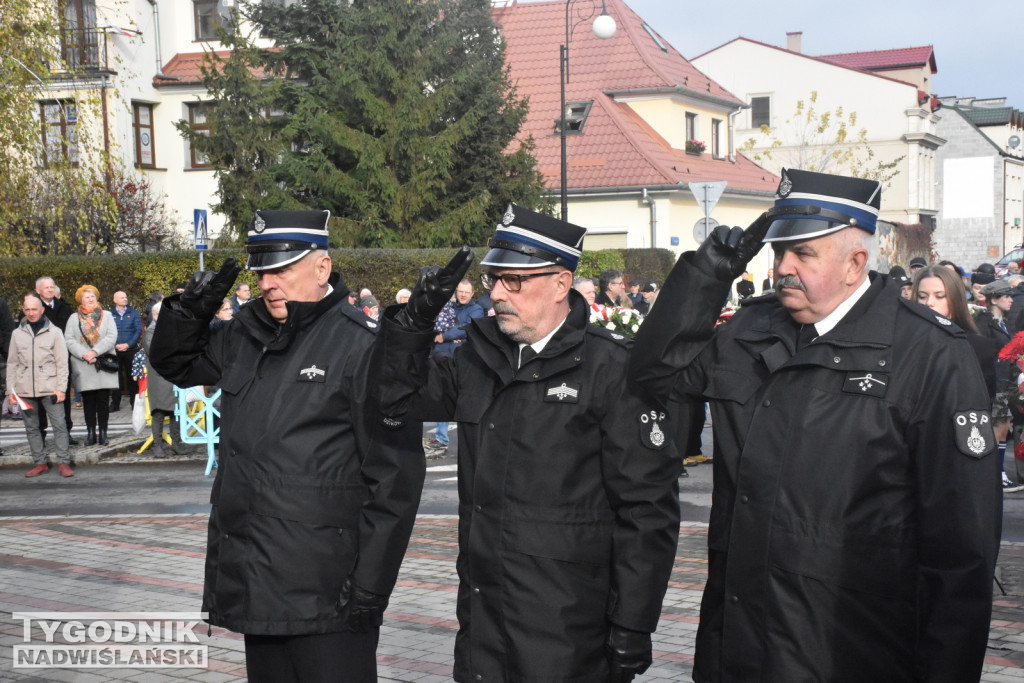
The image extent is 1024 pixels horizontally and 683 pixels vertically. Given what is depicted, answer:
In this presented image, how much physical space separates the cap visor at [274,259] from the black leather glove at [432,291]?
87 cm

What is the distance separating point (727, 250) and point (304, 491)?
169cm

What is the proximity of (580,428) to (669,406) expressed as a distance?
0.92ft

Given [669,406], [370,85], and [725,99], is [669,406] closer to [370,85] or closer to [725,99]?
[370,85]

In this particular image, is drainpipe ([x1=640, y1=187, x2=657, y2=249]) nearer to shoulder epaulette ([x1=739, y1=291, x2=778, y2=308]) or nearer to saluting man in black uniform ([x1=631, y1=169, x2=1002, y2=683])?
shoulder epaulette ([x1=739, y1=291, x2=778, y2=308])

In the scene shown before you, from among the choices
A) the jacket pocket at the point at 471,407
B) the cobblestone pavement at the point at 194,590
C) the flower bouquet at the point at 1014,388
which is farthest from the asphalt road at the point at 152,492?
the jacket pocket at the point at 471,407

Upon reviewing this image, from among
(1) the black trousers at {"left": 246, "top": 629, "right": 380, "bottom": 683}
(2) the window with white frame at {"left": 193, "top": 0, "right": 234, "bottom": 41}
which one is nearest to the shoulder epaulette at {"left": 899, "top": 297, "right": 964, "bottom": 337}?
(1) the black trousers at {"left": 246, "top": 629, "right": 380, "bottom": 683}

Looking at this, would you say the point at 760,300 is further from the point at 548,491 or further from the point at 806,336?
the point at 548,491

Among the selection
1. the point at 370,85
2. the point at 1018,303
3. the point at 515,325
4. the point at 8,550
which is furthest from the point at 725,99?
the point at 515,325

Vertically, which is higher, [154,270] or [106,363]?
[154,270]

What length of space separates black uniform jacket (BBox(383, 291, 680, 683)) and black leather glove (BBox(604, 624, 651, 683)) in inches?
1.4

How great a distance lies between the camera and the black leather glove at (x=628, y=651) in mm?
3441

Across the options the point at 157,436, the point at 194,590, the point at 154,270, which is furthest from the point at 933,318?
the point at 154,270

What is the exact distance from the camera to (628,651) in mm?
3436

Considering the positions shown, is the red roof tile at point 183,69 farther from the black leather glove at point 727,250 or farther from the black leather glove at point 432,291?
the black leather glove at point 727,250
